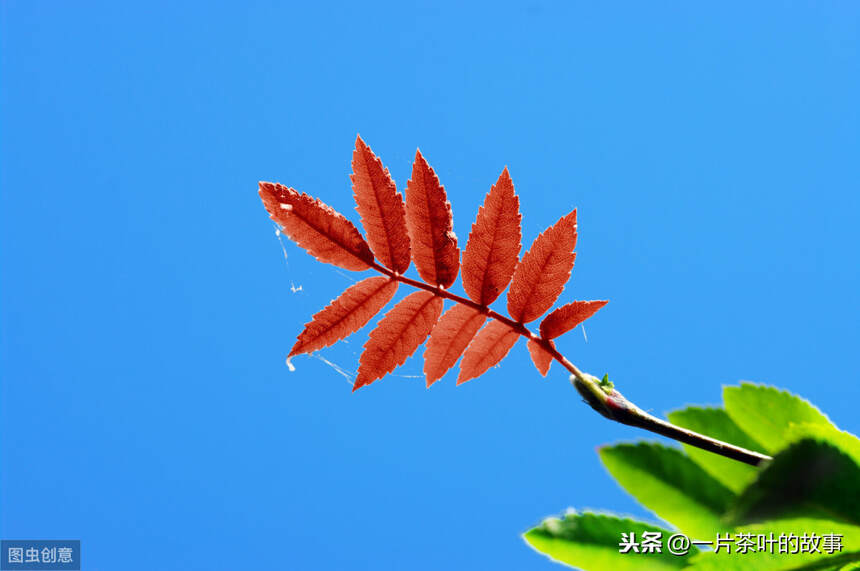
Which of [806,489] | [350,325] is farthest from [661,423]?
[350,325]

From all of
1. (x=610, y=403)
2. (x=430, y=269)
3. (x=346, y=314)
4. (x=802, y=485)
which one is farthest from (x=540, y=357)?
(x=802, y=485)

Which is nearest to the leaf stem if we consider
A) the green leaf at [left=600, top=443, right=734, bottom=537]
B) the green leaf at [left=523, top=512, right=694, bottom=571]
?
the green leaf at [left=600, top=443, right=734, bottom=537]

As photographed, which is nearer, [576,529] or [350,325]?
[576,529]

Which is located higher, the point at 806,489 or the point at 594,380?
the point at 594,380

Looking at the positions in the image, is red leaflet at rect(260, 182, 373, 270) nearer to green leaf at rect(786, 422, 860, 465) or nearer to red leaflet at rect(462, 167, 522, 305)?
red leaflet at rect(462, 167, 522, 305)

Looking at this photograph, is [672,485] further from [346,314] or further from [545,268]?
[346,314]

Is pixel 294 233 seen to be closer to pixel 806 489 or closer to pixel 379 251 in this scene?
pixel 379 251

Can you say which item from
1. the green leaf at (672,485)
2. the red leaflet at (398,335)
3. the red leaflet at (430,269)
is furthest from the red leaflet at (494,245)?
the green leaf at (672,485)
